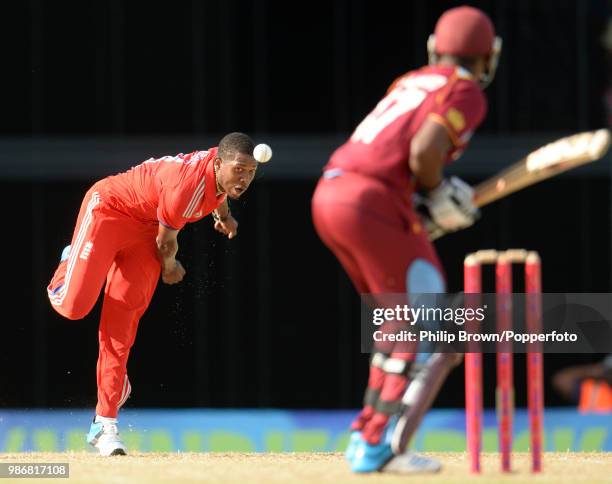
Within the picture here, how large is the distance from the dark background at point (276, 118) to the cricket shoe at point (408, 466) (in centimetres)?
467

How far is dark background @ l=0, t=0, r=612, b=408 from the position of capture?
927 cm

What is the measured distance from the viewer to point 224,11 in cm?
932

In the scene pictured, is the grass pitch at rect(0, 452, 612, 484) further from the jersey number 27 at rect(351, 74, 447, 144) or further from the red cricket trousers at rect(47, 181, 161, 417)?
the jersey number 27 at rect(351, 74, 447, 144)

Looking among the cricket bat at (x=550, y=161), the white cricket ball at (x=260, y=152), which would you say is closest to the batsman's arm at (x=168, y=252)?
the white cricket ball at (x=260, y=152)

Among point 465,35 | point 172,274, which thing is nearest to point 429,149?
point 465,35

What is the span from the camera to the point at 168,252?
5.81 meters

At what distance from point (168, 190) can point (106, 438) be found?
1161mm

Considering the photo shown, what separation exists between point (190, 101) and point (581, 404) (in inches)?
136

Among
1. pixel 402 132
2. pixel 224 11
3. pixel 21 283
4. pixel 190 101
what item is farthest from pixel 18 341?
pixel 402 132

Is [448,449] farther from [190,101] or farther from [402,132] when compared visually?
[402,132]

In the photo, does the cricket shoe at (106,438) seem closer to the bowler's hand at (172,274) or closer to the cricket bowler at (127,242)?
the cricket bowler at (127,242)

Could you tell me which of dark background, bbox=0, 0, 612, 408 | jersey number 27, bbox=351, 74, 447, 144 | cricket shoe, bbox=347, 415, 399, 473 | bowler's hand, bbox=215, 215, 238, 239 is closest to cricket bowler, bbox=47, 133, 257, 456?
bowler's hand, bbox=215, 215, 238, 239

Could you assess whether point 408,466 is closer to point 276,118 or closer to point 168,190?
point 168,190

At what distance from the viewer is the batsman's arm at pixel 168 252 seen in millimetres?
5699
